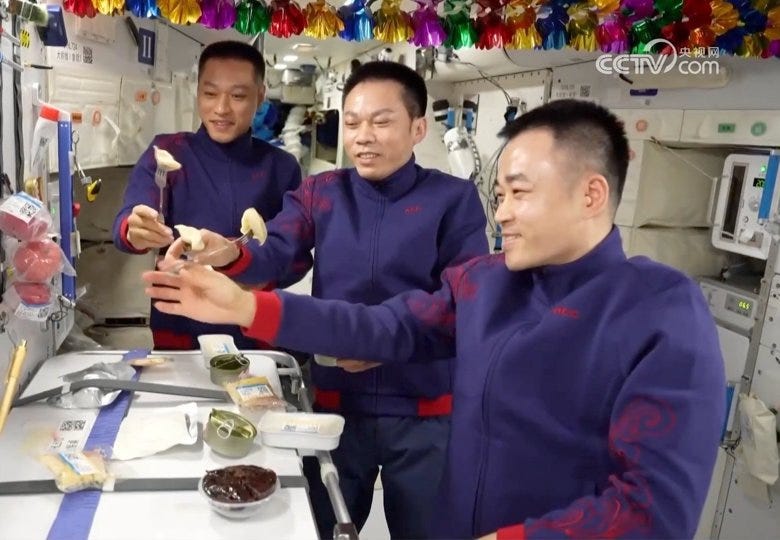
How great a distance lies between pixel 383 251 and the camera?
1.77 metres

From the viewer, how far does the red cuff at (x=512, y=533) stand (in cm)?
103

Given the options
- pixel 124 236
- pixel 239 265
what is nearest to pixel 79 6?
pixel 124 236

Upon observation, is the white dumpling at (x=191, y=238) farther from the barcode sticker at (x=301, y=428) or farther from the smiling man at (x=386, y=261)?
the barcode sticker at (x=301, y=428)

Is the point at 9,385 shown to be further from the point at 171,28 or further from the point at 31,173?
the point at 171,28

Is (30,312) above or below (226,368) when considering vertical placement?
above

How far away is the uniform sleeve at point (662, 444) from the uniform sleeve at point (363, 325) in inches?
20.3

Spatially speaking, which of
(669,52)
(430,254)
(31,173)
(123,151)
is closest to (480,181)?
(669,52)

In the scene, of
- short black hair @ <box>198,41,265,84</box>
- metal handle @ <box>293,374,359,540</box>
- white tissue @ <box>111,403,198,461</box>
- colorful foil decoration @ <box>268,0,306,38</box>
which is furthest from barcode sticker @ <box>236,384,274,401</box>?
colorful foil decoration @ <box>268,0,306,38</box>

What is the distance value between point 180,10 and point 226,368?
1275 millimetres

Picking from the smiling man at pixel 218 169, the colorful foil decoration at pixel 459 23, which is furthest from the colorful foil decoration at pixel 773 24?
the smiling man at pixel 218 169

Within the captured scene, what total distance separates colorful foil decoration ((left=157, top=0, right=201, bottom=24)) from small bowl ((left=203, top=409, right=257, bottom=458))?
1465 millimetres

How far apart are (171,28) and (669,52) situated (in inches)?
101

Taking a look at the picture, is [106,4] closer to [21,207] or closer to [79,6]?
[79,6]

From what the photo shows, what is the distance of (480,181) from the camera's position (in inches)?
172
